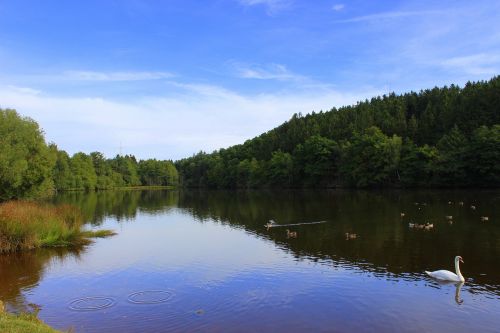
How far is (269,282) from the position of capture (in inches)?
872

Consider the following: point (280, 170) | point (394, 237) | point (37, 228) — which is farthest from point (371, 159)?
point (37, 228)

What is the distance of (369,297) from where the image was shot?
19.0m

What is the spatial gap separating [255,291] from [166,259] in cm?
1031

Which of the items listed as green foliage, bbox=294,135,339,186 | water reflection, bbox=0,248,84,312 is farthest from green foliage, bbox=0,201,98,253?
green foliage, bbox=294,135,339,186

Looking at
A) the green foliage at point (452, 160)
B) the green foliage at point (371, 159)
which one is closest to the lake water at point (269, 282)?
the green foliage at point (452, 160)

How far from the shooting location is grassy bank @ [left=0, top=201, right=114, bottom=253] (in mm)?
28781

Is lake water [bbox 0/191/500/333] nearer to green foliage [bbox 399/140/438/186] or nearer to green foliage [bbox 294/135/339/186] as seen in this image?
green foliage [bbox 399/140/438/186]

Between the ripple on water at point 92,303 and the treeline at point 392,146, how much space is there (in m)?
81.6

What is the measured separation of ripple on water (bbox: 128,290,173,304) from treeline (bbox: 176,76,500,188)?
79355 millimetres

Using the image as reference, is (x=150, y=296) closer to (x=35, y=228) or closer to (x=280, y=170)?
(x=35, y=228)

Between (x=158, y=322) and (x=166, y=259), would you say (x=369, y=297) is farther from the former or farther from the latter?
(x=166, y=259)

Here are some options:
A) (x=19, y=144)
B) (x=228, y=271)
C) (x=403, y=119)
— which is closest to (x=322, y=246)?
(x=228, y=271)

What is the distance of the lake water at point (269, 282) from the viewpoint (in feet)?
53.9

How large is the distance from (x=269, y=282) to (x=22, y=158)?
4016cm
